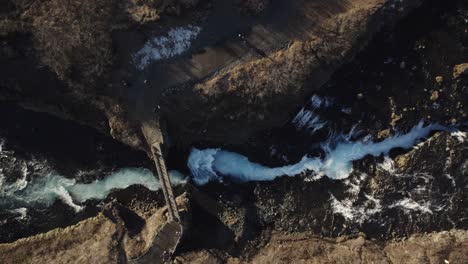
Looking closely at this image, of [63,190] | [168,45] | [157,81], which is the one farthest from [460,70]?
[63,190]

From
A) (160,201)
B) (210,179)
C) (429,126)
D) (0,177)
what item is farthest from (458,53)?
(0,177)

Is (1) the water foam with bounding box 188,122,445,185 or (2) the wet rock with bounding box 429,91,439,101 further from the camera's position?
(1) the water foam with bounding box 188,122,445,185

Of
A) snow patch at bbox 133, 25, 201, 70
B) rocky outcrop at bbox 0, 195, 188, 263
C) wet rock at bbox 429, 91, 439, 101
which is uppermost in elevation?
snow patch at bbox 133, 25, 201, 70

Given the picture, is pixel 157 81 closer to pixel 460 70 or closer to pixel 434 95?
pixel 434 95

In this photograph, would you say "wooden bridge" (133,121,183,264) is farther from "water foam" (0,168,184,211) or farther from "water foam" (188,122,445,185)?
"water foam" (188,122,445,185)

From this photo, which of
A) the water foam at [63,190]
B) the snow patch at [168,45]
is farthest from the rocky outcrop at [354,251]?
the snow patch at [168,45]

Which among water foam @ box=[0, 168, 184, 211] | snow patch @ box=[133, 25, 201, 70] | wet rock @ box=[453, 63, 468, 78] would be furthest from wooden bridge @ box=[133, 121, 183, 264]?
wet rock @ box=[453, 63, 468, 78]

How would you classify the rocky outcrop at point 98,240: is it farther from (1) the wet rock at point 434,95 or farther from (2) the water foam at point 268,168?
(1) the wet rock at point 434,95

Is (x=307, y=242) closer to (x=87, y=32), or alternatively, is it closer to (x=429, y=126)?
(x=429, y=126)

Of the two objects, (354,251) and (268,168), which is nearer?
(354,251)

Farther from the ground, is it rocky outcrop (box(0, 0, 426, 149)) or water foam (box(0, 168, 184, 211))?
rocky outcrop (box(0, 0, 426, 149))
